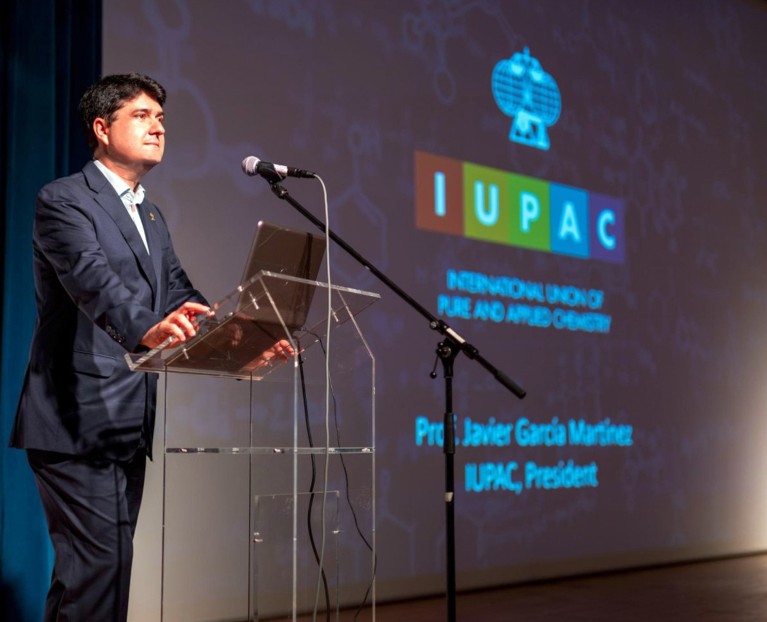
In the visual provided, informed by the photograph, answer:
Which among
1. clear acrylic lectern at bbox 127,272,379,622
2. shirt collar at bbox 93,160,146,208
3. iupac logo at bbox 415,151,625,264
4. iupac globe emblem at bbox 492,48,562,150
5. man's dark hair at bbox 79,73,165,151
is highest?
iupac globe emblem at bbox 492,48,562,150

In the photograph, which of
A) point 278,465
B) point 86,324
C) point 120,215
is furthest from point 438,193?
point 278,465

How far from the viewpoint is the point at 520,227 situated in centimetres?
456

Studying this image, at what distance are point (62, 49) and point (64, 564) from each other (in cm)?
196

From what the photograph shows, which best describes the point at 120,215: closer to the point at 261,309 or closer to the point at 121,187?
the point at 121,187

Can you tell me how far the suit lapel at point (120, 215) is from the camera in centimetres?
203

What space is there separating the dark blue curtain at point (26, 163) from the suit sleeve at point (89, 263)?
1145 millimetres

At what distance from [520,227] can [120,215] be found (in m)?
2.82

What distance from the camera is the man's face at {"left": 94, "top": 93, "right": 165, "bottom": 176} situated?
82.0 inches

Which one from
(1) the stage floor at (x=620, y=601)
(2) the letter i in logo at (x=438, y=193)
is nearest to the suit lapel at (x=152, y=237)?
(1) the stage floor at (x=620, y=601)

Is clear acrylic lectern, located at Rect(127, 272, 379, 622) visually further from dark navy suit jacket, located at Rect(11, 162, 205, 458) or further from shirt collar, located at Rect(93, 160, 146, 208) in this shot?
shirt collar, located at Rect(93, 160, 146, 208)

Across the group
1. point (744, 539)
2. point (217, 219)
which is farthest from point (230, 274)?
point (744, 539)

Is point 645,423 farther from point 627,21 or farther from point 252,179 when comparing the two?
point 252,179

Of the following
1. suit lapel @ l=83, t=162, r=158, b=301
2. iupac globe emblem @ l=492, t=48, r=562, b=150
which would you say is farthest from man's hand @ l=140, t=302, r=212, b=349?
iupac globe emblem @ l=492, t=48, r=562, b=150

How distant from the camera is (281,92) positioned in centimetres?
376
